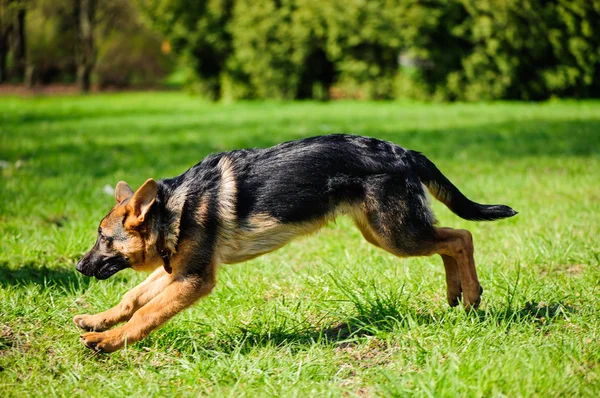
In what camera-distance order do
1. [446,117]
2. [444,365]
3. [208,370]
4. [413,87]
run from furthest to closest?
[413,87]
[446,117]
[208,370]
[444,365]

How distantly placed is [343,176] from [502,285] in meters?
1.43

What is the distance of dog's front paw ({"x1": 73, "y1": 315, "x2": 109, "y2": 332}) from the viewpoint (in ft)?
11.5

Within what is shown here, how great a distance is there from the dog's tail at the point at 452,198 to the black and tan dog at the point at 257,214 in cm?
6

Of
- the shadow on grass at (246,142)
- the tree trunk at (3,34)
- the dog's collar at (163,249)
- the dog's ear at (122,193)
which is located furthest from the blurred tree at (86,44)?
the dog's collar at (163,249)

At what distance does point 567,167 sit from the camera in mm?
8328

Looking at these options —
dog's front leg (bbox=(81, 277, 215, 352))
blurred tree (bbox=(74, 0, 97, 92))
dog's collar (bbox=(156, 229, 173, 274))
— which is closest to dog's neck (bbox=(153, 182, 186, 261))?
dog's collar (bbox=(156, 229, 173, 274))

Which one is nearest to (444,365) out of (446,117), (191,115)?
(446,117)

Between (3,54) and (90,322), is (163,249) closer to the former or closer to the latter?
(90,322)

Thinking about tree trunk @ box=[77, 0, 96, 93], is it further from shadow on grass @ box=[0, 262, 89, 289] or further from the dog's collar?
the dog's collar

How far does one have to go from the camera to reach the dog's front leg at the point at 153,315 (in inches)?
128

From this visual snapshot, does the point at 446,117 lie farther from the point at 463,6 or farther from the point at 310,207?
the point at 310,207

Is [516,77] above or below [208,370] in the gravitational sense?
above

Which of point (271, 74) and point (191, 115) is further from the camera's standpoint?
point (271, 74)

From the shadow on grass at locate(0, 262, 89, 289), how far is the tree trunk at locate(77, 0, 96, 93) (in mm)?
27834
